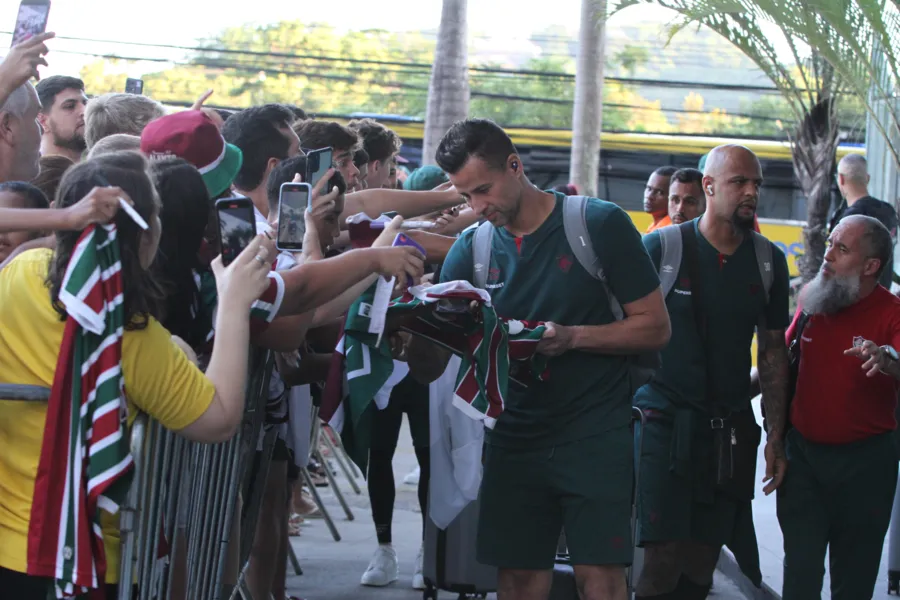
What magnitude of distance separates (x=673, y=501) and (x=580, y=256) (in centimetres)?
148

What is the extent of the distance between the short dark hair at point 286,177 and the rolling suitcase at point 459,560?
74.1 inches

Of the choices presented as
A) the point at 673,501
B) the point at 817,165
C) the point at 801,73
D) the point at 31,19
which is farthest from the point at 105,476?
the point at 817,165

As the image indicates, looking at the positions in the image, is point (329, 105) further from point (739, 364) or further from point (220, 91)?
point (739, 364)

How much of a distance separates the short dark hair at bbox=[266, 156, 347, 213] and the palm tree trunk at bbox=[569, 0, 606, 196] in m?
13.1

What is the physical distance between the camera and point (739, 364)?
5.45 meters

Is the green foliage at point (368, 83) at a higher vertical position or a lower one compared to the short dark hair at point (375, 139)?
higher

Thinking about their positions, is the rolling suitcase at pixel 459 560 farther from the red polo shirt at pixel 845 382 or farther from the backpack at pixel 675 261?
the red polo shirt at pixel 845 382

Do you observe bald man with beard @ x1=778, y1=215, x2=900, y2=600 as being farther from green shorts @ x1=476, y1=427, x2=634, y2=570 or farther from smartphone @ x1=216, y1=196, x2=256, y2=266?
smartphone @ x1=216, y1=196, x2=256, y2=266

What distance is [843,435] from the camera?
5.43 metres

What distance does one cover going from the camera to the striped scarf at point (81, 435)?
9.93 ft

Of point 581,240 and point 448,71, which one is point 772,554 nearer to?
point 581,240

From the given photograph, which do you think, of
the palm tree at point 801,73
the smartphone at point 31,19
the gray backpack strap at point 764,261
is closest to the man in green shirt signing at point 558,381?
the gray backpack strap at point 764,261

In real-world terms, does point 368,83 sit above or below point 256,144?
above

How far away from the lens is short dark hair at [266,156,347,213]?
15.6 ft
